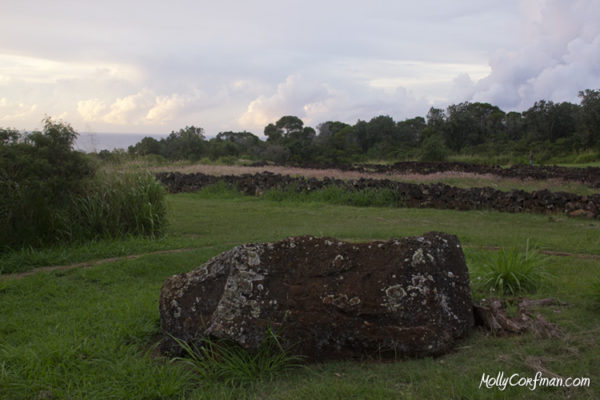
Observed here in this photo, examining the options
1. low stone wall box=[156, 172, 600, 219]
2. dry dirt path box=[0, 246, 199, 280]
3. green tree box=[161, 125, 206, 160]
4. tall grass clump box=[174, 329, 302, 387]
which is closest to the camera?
tall grass clump box=[174, 329, 302, 387]

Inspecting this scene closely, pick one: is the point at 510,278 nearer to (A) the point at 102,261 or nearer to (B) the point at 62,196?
(A) the point at 102,261

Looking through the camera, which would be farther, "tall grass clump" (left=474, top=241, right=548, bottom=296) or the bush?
the bush

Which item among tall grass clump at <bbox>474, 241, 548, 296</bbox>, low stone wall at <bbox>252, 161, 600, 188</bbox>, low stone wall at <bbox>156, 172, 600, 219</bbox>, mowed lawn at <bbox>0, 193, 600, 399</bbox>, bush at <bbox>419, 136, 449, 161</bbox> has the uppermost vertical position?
bush at <bbox>419, 136, 449, 161</bbox>

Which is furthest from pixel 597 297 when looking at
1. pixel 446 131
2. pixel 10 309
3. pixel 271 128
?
pixel 271 128

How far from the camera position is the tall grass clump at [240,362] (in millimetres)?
3301

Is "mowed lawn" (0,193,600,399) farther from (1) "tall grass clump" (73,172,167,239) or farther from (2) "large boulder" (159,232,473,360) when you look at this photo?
(1) "tall grass clump" (73,172,167,239)

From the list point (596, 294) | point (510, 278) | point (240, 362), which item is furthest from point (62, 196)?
point (596, 294)

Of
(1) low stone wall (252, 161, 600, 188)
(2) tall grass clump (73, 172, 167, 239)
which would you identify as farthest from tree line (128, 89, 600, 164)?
(2) tall grass clump (73, 172, 167, 239)

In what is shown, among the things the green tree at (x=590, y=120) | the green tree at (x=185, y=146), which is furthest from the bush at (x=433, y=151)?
the green tree at (x=185, y=146)

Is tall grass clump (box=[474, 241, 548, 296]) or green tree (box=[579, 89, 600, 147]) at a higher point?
green tree (box=[579, 89, 600, 147])

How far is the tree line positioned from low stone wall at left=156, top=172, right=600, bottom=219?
15286 millimetres

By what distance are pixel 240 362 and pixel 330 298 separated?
2.66 feet

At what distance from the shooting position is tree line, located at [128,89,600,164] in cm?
3369

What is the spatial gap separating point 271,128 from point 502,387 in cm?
5280
